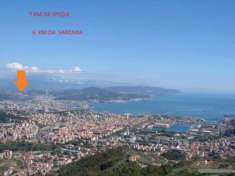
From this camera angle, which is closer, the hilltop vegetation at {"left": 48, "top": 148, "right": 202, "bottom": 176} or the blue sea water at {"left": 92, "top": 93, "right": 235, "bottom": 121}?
the hilltop vegetation at {"left": 48, "top": 148, "right": 202, "bottom": 176}

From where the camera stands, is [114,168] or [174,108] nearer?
[114,168]

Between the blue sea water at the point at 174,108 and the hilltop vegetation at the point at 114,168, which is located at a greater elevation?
the blue sea water at the point at 174,108

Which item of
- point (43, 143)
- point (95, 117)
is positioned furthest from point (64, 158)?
point (95, 117)

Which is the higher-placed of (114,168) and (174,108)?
(174,108)

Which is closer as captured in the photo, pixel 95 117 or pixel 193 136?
pixel 193 136

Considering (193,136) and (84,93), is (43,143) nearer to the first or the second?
(193,136)

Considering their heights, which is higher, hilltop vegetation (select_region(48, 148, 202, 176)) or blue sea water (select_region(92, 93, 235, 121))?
blue sea water (select_region(92, 93, 235, 121))

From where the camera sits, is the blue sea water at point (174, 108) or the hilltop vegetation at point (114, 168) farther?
the blue sea water at point (174, 108)

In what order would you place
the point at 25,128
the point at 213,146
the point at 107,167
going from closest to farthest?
the point at 107,167, the point at 213,146, the point at 25,128

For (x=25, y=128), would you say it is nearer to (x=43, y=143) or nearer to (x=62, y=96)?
(x=43, y=143)

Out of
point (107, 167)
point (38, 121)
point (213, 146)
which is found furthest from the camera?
point (38, 121)
